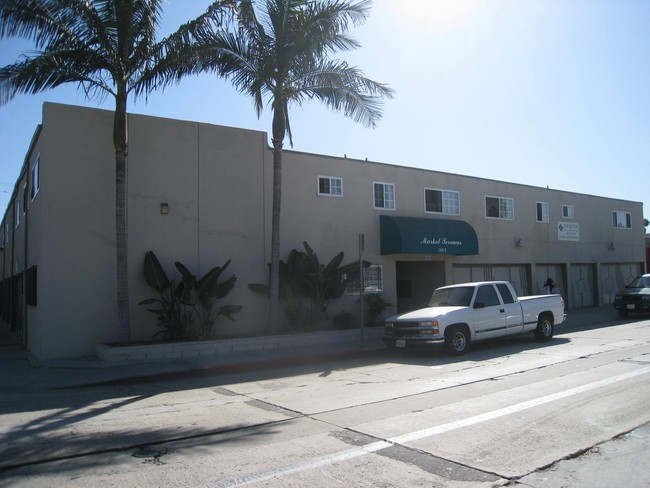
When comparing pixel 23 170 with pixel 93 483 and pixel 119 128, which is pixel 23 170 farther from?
pixel 93 483

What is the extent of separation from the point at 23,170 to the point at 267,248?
9372 mm

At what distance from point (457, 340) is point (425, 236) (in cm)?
671

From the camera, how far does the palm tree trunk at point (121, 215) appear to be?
13102mm

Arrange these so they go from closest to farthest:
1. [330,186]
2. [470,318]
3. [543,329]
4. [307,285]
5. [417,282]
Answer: [470,318], [543,329], [307,285], [330,186], [417,282]

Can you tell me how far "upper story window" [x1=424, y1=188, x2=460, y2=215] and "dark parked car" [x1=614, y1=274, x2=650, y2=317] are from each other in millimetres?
7372

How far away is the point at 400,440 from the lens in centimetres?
618

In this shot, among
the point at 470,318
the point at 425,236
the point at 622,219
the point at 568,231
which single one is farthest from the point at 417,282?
the point at 622,219

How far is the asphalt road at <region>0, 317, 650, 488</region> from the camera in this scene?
203 inches

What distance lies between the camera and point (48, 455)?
19.6 feet

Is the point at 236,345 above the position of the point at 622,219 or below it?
below

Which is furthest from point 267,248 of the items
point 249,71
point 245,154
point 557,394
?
point 557,394

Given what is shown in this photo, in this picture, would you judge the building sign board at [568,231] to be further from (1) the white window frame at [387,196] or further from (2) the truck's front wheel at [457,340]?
(2) the truck's front wheel at [457,340]

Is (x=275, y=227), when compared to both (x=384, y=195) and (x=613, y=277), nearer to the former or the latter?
(x=384, y=195)

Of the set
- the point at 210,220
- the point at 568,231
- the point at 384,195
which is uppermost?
the point at 384,195
